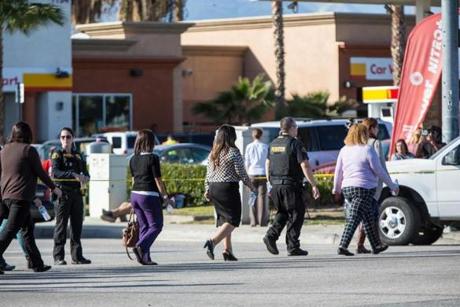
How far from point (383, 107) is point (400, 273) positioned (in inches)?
759

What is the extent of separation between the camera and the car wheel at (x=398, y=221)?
1880 cm

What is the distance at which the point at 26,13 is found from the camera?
34.9m

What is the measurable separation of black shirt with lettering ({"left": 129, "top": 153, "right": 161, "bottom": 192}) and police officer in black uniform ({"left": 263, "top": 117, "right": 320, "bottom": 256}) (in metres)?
1.85

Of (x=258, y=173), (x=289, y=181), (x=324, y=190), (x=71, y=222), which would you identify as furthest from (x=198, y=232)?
(x=71, y=222)

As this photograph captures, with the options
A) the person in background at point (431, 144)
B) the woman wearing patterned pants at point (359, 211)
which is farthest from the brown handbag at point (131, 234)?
the person in background at point (431, 144)

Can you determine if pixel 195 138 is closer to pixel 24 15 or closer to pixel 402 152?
pixel 24 15

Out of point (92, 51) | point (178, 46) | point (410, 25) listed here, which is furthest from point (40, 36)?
point (410, 25)

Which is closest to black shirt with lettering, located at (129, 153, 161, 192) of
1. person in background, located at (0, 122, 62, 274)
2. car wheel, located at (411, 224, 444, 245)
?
person in background, located at (0, 122, 62, 274)

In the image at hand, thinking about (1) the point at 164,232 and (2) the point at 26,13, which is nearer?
(1) the point at 164,232

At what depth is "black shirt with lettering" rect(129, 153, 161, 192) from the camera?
15914mm

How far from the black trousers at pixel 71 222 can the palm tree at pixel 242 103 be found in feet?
98.9

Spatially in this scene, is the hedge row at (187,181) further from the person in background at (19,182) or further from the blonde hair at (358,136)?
the person in background at (19,182)

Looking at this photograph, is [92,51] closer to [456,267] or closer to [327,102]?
[327,102]

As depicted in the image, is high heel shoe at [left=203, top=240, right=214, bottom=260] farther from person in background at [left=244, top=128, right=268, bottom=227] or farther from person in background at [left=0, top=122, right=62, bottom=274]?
person in background at [left=244, top=128, right=268, bottom=227]
